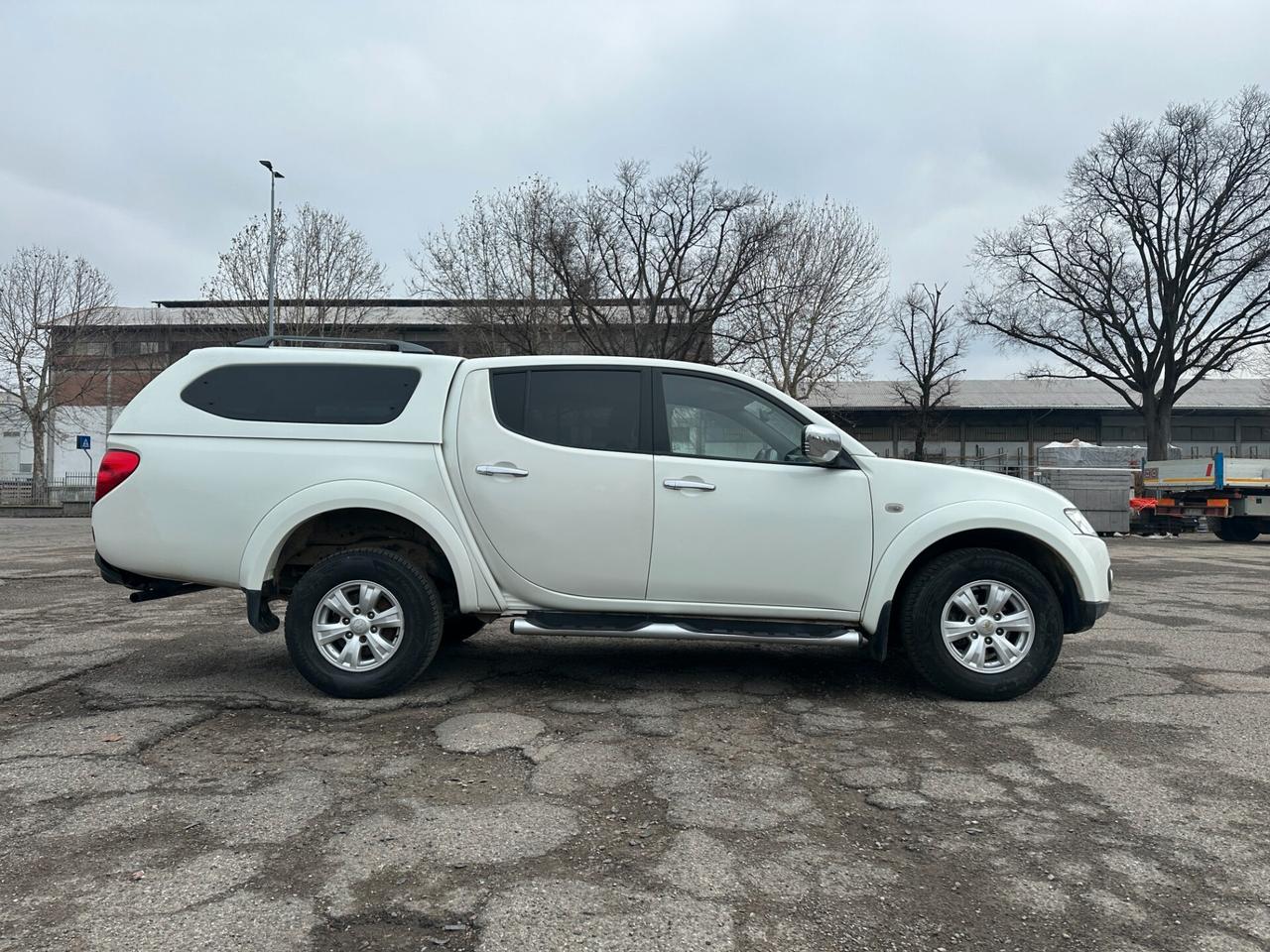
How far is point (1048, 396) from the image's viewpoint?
4909cm

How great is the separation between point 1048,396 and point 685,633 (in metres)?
50.4

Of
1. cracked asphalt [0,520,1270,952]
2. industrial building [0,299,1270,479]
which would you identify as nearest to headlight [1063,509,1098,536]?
cracked asphalt [0,520,1270,952]

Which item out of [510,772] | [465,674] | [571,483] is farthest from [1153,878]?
[465,674]

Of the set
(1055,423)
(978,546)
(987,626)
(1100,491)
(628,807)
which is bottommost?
(628,807)

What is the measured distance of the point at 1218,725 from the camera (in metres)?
4.27

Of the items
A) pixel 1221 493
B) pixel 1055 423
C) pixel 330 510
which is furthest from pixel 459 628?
pixel 1055 423

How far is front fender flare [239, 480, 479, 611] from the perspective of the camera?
15.0 ft

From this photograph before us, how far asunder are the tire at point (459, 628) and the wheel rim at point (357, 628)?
1.09 meters

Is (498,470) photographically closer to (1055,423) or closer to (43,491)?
(43,491)

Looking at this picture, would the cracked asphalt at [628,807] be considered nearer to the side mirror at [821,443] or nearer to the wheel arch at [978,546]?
the wheel arch at [978,546]

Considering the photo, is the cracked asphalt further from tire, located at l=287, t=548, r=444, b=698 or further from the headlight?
the headlight

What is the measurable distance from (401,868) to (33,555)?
42.5 ft

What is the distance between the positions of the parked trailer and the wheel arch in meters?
17.0

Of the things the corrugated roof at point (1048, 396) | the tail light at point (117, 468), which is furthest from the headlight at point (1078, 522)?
the corrugated roof at point (1048, 396)
